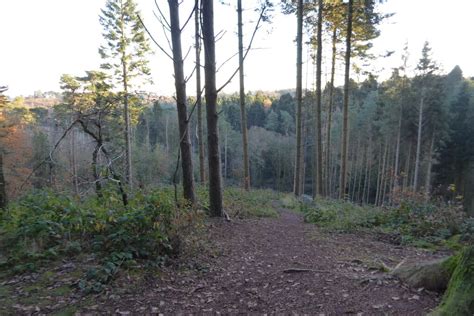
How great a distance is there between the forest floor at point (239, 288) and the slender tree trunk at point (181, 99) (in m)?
1.87

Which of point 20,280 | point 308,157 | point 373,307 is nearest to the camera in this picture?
point 373,307

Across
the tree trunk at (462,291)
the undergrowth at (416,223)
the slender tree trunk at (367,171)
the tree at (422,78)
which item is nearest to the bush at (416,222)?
the undergrowth at (416,223)

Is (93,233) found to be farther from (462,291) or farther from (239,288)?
(462,291)

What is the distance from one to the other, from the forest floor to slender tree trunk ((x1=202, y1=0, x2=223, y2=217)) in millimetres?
2070

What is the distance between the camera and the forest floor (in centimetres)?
306

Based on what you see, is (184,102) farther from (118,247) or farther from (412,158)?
(412,158)

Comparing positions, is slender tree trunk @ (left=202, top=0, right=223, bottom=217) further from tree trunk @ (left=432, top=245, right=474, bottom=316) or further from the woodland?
tree trunk @ (left=432, top=245, right=474, bottom=316)

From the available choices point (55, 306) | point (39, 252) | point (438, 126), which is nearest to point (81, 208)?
point (39, 252)

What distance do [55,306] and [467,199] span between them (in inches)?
1401

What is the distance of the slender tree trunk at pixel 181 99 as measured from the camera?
20.5 ft

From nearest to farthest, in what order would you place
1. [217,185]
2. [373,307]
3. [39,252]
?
1. [373,307]
2. [39,252]
3. [217,185]

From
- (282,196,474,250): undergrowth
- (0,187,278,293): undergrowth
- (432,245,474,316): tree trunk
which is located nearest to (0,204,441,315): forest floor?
(0,187,278,293): undergrowth

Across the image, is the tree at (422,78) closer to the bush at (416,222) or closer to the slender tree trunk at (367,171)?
the slender tree trunk at (367,171)

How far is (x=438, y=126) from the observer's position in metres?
26.6
